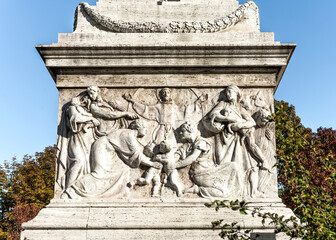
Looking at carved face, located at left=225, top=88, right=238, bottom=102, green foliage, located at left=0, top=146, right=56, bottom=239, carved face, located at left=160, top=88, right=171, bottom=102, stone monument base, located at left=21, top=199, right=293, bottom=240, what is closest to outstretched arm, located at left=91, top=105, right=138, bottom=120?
carved face, located at left=160, top=88, right=171, bottom=102

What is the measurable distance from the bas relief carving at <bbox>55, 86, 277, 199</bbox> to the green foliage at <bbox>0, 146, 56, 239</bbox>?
49.7 feet

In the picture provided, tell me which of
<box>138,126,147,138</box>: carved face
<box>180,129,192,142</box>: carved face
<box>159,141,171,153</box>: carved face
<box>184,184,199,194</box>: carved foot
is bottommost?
<box>184,184,199,194</box>: carved foot

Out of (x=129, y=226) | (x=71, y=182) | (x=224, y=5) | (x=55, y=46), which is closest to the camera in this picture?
(x=129, y=226)

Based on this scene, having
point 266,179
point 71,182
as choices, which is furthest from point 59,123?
point 266,179

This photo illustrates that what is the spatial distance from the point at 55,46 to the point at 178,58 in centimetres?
174

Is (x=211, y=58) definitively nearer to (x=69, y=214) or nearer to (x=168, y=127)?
(x=168, y=127)

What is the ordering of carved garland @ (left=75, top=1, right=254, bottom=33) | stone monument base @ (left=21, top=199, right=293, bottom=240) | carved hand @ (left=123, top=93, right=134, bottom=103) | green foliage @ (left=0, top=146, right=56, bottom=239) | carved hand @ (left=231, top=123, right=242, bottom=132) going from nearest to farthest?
Answer: stone monument base @ (left=21, top=199, right=293, bottom=240)
carved hand @ (left=231, top=123, right=242, bottom=132)
carved hand @ (left=123, top=93, right=134, bottom=103)
carved garland @ (left=75, top=1, right=254, bottom=33)
green foliage @ (left=0, top=146, right=56, bottom=239)

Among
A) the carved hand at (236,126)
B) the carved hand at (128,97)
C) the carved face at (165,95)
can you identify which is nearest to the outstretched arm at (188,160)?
the carved hand at (236,126)

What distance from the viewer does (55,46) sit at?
6.81 m

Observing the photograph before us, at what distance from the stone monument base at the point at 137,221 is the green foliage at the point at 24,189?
1533cm

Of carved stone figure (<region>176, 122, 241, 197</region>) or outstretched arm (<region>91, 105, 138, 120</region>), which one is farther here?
outstretched arm (<region>91, 105, 138, 120</region>)

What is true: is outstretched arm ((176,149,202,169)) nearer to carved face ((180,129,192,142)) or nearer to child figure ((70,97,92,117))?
carved face ((180,129,192,142))

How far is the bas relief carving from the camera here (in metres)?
6.36

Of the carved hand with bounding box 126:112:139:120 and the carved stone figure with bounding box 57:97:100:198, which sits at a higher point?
the carved hand with bounding box 126:112:139:120
